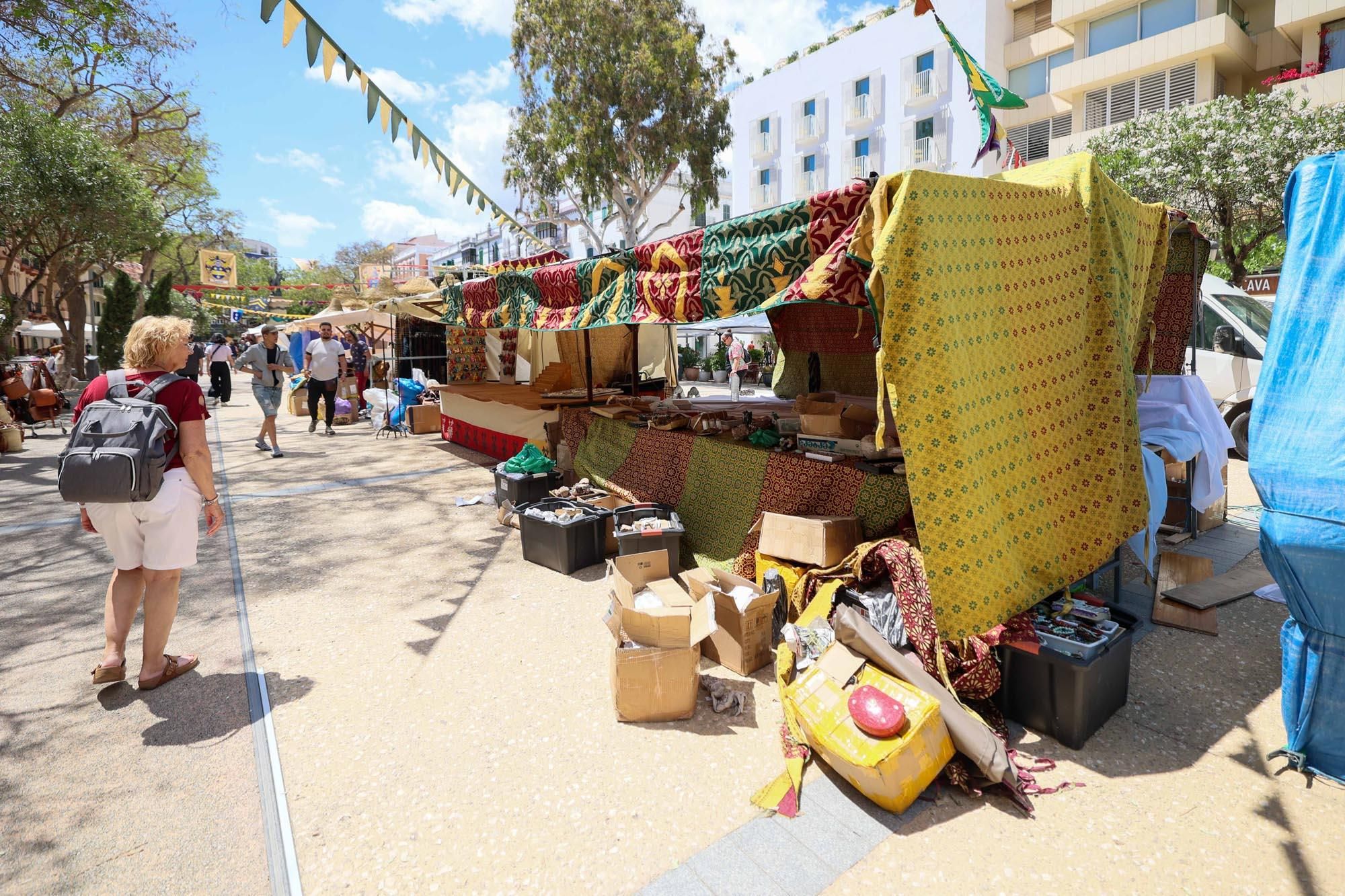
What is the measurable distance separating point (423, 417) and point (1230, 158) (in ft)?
55.3

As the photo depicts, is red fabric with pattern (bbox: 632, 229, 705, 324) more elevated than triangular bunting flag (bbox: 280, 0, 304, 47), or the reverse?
triangular bunting flag (bbox: 280, 0, 304, 47)

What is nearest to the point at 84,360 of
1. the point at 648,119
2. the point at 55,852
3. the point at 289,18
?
the point at 648,119

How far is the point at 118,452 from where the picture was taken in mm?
2908

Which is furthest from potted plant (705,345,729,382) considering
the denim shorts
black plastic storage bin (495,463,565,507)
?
black plastic storage bin (495,463,565,507)

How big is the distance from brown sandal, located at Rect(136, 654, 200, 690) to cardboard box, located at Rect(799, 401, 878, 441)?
3925mm

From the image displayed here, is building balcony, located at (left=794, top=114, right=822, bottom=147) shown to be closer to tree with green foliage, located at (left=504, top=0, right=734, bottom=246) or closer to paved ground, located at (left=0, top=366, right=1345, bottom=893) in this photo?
tree with green foliage, located at (left=504, top=0, right=734, bottom=246)

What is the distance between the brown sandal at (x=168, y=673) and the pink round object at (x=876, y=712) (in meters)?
3.31

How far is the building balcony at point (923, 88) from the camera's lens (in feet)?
83.1

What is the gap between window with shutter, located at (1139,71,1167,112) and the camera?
20781 mm

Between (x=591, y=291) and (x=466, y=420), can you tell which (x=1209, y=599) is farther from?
(x=466, y=420)

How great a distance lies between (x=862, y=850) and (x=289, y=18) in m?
5.89

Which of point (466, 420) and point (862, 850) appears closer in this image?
point (862, 850)

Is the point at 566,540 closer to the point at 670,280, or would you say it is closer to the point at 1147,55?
the point at 670,280

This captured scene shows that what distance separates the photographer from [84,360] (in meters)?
19.0
